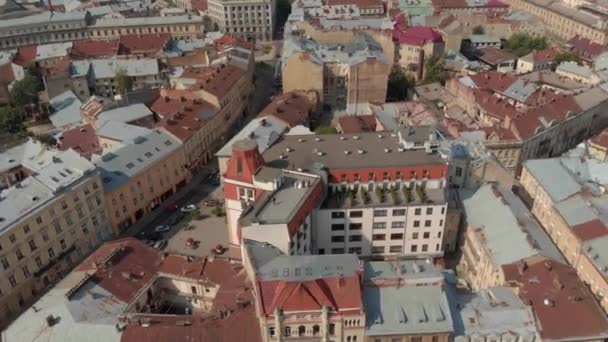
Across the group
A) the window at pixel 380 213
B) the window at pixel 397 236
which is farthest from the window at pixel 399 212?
the window at pixel 397 236

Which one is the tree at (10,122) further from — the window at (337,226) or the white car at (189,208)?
the window at (337,226)

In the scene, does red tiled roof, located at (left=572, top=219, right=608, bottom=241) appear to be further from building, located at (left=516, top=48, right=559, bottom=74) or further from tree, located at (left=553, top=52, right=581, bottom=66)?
tree, located at (left=553, top=52, right=581, bottom=66)

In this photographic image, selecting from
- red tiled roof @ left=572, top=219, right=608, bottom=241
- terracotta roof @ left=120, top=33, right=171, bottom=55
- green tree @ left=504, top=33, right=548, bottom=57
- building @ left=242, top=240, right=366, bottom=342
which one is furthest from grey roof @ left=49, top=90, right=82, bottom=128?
green tree @ left=504, top=33, right=548, bottom=57

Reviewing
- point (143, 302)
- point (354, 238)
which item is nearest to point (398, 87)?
point (354, 238)

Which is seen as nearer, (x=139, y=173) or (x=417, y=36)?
(x=139, y=173)

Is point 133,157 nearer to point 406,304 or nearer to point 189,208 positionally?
point 189,208

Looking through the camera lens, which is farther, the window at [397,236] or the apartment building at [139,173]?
the apartment building at [139,173]
